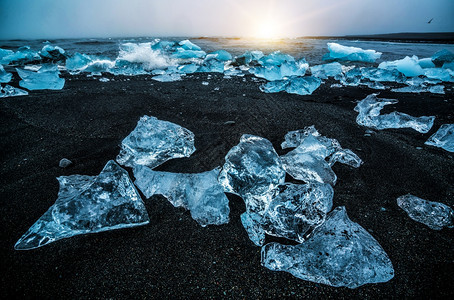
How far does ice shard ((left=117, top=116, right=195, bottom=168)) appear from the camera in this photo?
1682mm

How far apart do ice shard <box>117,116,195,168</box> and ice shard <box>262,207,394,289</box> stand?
3.56 feet

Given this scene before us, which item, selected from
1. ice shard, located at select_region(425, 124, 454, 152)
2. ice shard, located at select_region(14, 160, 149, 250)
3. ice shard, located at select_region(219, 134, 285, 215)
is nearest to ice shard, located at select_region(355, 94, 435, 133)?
ice shard, located at select_region(425, 124, 454, 152)

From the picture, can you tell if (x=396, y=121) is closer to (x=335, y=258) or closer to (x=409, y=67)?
(x=335, y=258)

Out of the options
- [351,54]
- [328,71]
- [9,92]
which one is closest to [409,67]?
[328,71]

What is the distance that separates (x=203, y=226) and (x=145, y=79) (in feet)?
13.9

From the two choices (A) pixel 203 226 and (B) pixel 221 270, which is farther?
(A) pixel 203 226

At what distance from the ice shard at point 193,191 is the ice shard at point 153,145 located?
187mm

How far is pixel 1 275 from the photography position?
37.3 inches

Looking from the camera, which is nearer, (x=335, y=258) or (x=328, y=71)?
(x=335, y=258)

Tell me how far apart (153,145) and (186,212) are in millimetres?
723

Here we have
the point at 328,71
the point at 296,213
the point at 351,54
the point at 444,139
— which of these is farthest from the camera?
the point at 351,54

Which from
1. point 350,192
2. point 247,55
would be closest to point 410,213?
point 350,192

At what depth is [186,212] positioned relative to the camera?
4.26 ft

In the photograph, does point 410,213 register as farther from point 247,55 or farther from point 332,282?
point 247,55
